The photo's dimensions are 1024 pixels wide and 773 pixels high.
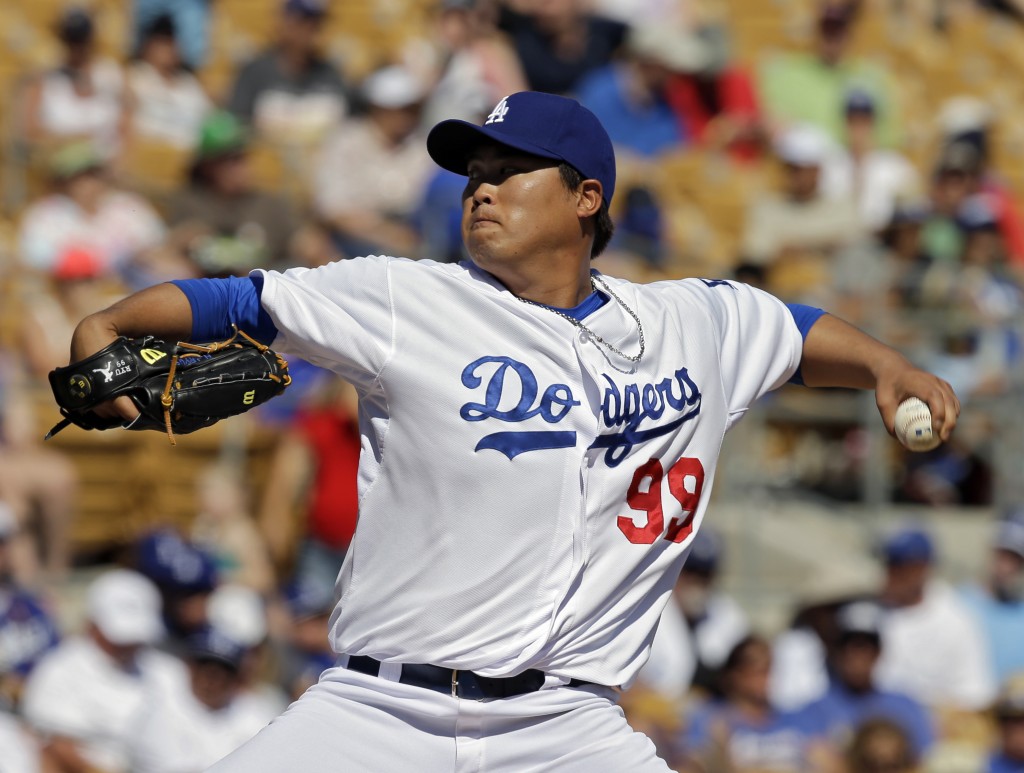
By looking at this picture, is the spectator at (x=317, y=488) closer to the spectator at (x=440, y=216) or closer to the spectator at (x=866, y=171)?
the spectator at (x=440, y=216)

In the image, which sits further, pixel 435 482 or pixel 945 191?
pixel 945 191

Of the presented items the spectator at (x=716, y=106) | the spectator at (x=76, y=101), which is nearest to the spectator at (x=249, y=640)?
the spectator at (x=76, y=101)

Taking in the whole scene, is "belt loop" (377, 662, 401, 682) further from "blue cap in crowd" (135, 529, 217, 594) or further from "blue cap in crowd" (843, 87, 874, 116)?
"blue cap in crowd" (843, 87, 874, 116)

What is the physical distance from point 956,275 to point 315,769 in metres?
6.92

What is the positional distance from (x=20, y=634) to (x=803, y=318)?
12.9 feet

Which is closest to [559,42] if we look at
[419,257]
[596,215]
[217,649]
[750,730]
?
[419,257]

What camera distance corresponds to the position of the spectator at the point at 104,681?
646cm

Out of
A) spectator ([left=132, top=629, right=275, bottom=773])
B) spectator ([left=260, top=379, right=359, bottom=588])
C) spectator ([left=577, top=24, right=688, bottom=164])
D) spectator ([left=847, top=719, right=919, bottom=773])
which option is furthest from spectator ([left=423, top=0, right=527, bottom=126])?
spectator ([left=847, top=719, right=919, bottom=773])

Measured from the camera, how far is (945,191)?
10.2 metres

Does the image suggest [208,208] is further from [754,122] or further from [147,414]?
[147,414]

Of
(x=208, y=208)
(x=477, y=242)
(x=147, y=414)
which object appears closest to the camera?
(x=147, y=414)

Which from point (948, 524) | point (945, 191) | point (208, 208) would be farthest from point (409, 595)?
point (945, 191)

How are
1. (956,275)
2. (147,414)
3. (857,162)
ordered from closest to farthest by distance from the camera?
(147,414) → (956,275) → (857,162)

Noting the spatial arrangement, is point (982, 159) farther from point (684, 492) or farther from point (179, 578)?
point (684, 492)
